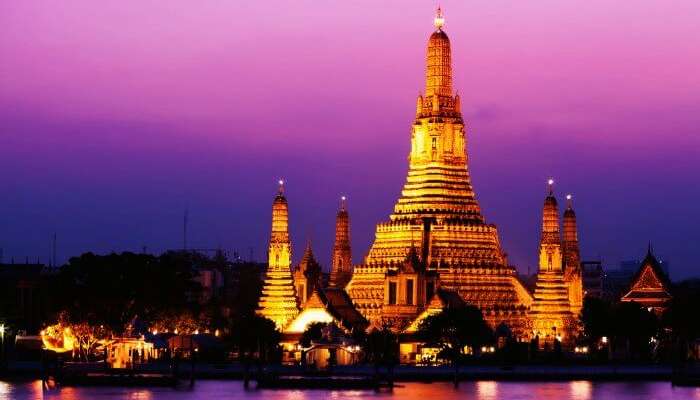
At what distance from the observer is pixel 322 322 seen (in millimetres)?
114312

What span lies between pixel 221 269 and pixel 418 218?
70353 millimetres

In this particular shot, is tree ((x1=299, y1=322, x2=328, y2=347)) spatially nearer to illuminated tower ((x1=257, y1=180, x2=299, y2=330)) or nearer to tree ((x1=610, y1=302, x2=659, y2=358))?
illuminated tower ((x1=257, y1=180, x2=299, y2=330))

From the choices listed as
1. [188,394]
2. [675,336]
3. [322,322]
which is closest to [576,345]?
[675,336]

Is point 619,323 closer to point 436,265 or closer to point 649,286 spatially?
point 436,265

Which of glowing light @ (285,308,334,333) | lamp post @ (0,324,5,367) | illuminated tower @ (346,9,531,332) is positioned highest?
illuminated tower @ (346,9,531,332)

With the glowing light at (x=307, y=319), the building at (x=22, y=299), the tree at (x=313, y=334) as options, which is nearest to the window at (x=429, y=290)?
the glowing light at (x=307, y=319)

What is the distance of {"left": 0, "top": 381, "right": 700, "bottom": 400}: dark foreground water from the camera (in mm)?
83875

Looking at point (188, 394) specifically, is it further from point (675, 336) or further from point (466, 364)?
point (675, 336)

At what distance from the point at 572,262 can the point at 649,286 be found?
26.5 ft

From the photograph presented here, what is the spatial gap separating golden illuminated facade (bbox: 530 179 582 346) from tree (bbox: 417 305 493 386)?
883cm

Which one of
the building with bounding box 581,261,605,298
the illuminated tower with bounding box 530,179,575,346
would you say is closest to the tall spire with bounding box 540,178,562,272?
the illuminated tower with bounding box 530,179,575,346

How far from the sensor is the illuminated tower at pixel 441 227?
120 metres

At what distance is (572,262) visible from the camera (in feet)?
411

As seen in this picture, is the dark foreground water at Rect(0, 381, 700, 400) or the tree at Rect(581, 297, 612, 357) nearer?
the dark foreground water at Rect(0, 381, 700, 400)
